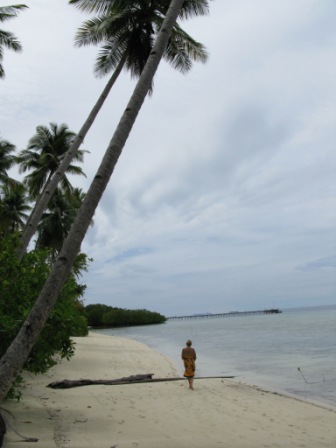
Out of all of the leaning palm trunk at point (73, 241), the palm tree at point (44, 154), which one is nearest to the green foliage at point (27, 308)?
the leaning palm trunk at point (73, 241)

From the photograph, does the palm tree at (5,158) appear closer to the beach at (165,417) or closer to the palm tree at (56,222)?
the palm tree at (56,222)

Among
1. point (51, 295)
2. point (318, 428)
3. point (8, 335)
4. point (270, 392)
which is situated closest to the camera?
point (51, 295)

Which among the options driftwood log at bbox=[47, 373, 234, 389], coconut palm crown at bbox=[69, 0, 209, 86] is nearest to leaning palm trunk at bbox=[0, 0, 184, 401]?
coconut palm crown at bbox=[69, 0, 209, 86]

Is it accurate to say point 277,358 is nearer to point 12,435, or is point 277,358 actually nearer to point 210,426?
point 210,426

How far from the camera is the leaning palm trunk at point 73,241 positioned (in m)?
5.11

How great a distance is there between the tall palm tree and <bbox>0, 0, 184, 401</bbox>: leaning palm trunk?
4.43 metres

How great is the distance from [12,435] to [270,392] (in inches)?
404

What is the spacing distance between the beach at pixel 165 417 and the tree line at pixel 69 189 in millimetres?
1225

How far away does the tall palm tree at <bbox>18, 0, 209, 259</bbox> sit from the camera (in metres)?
12.5

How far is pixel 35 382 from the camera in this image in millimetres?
13594

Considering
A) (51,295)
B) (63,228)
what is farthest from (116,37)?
(63,228)

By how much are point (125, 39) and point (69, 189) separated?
47.1 feet

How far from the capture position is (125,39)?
13500 millimetres

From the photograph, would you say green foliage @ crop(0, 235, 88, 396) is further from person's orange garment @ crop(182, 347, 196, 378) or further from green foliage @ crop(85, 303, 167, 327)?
green foliage @ crop(85, 303, 167, 327)
